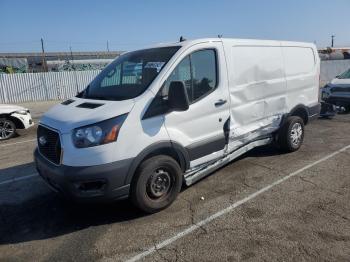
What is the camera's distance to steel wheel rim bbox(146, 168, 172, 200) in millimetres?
4176

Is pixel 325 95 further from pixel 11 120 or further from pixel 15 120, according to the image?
pixel 11 120

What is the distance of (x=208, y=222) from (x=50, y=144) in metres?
2.16

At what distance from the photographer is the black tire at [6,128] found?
932 centimetres

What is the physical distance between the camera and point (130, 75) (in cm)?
Result: 465

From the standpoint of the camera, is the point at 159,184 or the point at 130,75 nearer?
the point at 159,184

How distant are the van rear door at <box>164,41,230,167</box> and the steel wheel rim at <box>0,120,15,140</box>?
270 inches

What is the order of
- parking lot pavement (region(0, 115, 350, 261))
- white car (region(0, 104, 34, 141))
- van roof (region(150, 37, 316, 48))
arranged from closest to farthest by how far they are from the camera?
parking lot pavement (region(0, 115, 350, 261)), van roof (region(150, 37, 316, 48)), white car (region(0, 104, 34, 141))

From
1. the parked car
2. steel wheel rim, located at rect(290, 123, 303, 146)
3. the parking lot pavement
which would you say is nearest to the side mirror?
the parking lot pavement

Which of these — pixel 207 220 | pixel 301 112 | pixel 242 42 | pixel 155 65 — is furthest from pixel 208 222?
pixel 301 112

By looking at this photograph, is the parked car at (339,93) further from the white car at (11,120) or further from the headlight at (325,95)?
the white car at (11,120)

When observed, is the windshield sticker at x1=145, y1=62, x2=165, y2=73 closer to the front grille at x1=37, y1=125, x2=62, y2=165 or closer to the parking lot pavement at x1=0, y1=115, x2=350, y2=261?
the front grille at x1=37, y1=125, x2=62, y2=165

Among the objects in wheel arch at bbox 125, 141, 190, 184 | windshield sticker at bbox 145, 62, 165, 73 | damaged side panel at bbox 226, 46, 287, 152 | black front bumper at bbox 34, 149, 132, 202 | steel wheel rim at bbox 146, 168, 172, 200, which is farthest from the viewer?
damaged side panel at bbox 226, 46, 287, 152

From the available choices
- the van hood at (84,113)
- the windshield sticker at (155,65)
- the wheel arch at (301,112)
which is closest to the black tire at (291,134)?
the wheel arch at (301,112)

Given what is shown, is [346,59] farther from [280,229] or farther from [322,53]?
[280,229]
